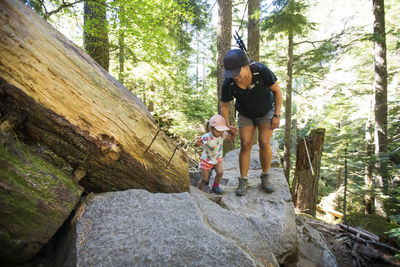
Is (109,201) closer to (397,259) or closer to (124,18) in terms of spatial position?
(397,259)

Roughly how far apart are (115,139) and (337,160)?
12.6m

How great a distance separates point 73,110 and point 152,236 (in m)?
1.31

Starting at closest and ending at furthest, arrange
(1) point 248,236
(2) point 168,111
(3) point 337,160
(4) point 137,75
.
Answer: (1) point 248,236
(4) point 137,75
(2) point 168,111
(3) point 337,160

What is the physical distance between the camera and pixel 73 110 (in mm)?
1761

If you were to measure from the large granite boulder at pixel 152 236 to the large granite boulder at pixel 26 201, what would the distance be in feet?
0.66

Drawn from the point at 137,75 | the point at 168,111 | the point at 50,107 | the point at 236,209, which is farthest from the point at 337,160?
the point at 50,107

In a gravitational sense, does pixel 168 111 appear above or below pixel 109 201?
above

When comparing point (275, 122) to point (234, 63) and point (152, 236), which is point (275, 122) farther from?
point (152, 236)

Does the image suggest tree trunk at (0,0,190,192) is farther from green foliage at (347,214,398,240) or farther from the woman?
green foliage at (347,214,398,240)

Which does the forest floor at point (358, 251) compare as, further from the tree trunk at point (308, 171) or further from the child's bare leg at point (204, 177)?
the child's bare leg at point (204, 177)

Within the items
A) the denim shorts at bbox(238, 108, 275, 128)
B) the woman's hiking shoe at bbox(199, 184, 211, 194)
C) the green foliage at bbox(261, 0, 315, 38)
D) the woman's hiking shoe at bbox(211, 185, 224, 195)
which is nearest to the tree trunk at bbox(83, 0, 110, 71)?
the denim shorts at bbox(238, 108, 275, 128)

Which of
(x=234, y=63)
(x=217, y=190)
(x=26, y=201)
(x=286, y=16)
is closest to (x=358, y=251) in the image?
(x=217, y=190)

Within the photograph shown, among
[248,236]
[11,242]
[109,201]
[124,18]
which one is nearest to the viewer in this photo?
[11,242]

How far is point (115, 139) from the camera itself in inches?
77.1
